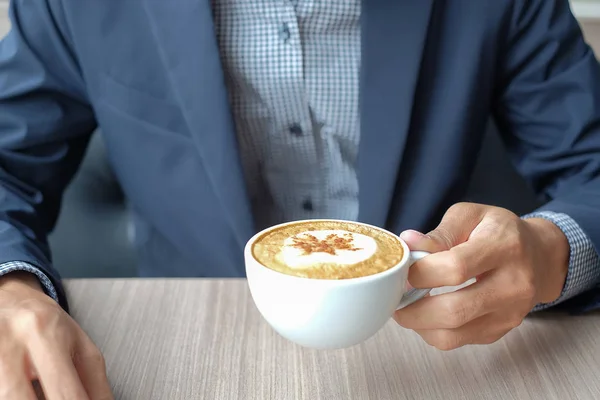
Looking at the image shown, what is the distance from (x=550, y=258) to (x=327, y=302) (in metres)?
0.34

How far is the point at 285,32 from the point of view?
89 cm

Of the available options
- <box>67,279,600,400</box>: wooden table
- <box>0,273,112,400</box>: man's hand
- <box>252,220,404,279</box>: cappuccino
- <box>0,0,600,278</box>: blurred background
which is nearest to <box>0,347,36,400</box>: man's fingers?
<box>0,273,112,400</box>: man's hand

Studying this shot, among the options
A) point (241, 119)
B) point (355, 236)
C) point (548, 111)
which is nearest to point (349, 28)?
point (241, 119)

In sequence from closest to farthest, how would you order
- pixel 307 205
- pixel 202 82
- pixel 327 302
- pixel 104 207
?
pixel 327 302 < pixel 202 82 < pixel 307 205 < pixel 104 207

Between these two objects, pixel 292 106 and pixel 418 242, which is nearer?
pixel 418 242

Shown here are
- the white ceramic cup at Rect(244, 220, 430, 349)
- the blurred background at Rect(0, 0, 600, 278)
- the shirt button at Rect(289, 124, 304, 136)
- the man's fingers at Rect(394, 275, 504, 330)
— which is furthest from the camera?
the blurred background at Rect(0, 0, 600, 278)

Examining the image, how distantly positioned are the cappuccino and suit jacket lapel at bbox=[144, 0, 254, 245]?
314 millimetres

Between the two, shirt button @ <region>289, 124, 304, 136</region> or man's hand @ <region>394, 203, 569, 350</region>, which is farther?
shirt button @ <region>289, 124, 304, 136</region>

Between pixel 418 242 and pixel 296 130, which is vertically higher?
pixel 418 242

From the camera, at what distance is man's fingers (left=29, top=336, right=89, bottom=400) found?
19.2 inches

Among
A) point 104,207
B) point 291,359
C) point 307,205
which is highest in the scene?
point 291,359

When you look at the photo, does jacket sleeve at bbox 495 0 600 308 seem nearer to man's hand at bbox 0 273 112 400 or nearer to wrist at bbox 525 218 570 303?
wrist at bbox 525 218 570 303

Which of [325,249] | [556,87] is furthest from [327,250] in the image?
[556,87]

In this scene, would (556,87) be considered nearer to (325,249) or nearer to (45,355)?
(325,249)
